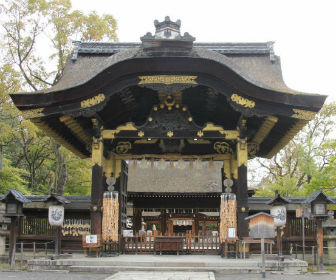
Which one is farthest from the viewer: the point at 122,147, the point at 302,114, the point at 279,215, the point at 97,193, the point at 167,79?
the point at 122,147

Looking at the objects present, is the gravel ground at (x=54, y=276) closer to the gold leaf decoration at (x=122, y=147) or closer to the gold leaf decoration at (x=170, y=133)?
the gold leaf decoration at (x=170, y=133)

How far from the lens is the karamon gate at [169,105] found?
10.4m

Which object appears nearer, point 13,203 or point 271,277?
point 271,277

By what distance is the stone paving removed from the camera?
25.6 feet

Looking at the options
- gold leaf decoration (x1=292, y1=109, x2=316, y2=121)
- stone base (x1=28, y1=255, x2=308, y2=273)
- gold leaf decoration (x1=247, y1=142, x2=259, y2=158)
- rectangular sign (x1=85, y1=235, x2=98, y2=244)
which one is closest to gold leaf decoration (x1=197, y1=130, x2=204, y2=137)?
gold leaf decoration (x1=247, y1=142, x2=259, y2=158)

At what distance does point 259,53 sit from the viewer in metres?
13.3

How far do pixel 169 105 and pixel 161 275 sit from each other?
5.17 m

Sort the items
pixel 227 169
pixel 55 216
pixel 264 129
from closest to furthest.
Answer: pixel 55 216 → pixel 264 129 → pixel 227 169

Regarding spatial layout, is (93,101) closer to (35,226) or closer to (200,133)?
(200,133)

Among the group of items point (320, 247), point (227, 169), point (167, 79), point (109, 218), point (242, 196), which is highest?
point (167, 79)

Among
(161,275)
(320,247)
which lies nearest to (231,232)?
(320,247)

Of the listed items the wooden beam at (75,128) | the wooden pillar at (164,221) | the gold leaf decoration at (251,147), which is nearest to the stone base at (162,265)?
the wooden beam at (75,128)

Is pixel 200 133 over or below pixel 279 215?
over

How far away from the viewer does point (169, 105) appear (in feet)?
39.0
